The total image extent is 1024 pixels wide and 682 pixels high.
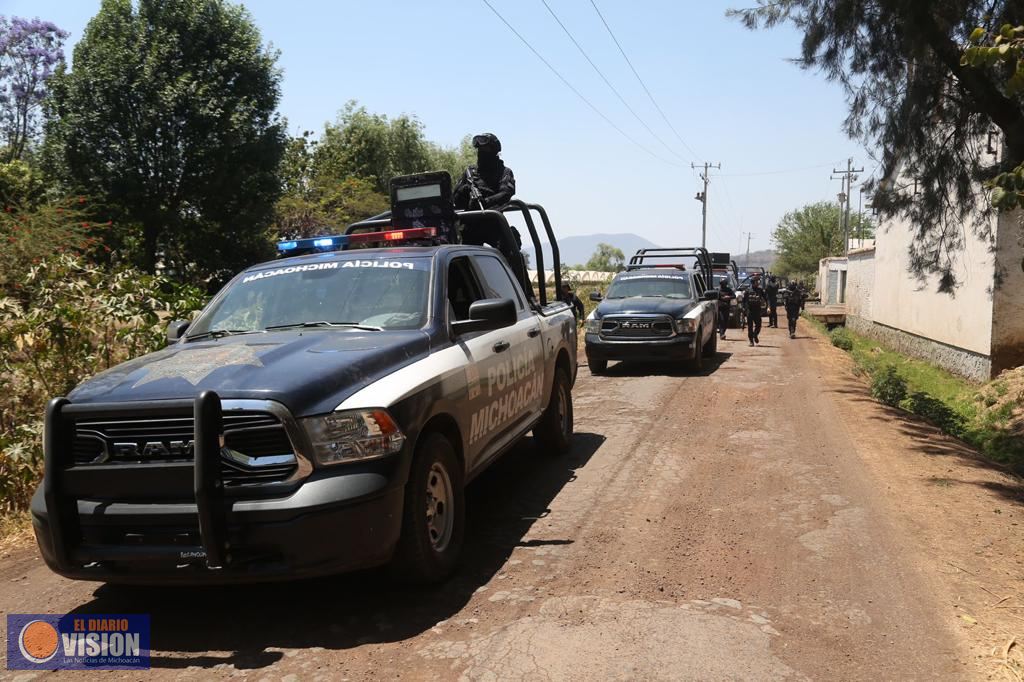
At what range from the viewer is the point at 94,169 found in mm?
22234

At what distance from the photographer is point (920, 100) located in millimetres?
10680

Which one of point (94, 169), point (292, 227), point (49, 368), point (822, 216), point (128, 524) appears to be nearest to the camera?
point (128, 524)

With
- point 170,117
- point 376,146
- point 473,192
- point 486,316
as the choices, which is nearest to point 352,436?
point 486,316

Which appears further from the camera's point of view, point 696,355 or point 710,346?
point 710,346

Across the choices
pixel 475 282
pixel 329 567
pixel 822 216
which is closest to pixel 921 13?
pixel 475 282

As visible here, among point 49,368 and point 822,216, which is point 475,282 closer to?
point 49,368

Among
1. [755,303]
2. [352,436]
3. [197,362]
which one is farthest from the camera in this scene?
[755,303]

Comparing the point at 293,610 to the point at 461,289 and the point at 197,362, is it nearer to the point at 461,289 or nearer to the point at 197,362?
the point at 197,362

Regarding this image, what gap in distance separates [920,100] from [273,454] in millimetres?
10087

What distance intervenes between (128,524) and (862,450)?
6965 mm

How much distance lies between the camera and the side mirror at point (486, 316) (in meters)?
5.09

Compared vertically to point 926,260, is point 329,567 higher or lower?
lower

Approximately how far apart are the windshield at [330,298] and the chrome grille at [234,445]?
54.5 inches

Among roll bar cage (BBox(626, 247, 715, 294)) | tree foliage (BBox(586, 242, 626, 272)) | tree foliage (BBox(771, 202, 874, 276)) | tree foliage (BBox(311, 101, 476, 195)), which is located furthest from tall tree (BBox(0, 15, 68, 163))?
tree foliage (BBox(586, 242, 626, 272))
